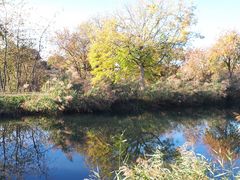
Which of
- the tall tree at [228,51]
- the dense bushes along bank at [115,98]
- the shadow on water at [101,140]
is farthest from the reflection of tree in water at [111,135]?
the tall tree at [228,51]

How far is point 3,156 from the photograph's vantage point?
41.6 feet

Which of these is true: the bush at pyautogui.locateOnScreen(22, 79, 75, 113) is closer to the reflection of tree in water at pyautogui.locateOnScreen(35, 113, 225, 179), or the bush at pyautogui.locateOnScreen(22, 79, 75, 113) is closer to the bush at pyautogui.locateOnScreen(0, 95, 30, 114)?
the bush at pyautogui.locateOnScreen(0, 95, 30, 114)

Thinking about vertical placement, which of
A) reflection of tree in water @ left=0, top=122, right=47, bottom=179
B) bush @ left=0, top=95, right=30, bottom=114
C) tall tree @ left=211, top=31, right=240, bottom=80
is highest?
tall tree @ left=211, top=31, right=240, bottom=80

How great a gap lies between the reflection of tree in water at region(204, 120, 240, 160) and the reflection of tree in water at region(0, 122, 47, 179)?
5.76m

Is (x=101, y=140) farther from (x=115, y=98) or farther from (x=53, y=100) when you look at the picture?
(x=115, y=98)

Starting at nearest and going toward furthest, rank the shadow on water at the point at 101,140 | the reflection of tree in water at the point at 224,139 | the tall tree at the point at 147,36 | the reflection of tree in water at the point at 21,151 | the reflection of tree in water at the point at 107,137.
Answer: the reflection of tree in water at the point at 21,151
the shadow on water at the point at 101,140
the reflection of tree in water at the point at 107,137
the reflection of tree in water at the point at 224,139
the tall tree at the point at 147,36

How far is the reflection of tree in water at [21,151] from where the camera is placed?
11070mm

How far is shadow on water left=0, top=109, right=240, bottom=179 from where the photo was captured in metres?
11.4

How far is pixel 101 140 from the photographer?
1535 centimetres

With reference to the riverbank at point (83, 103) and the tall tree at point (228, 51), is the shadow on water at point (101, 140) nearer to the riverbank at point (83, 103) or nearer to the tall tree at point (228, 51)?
the riverbank at point (83, 103)

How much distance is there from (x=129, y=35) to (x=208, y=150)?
16.9 meters

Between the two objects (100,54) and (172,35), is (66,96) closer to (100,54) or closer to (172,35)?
(100,54)

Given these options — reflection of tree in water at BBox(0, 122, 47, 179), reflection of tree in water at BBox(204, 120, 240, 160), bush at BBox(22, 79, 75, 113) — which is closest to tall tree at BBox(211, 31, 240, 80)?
reflection of tree in water at BBox(204, 120, 240, 160)

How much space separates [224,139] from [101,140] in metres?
5.01
